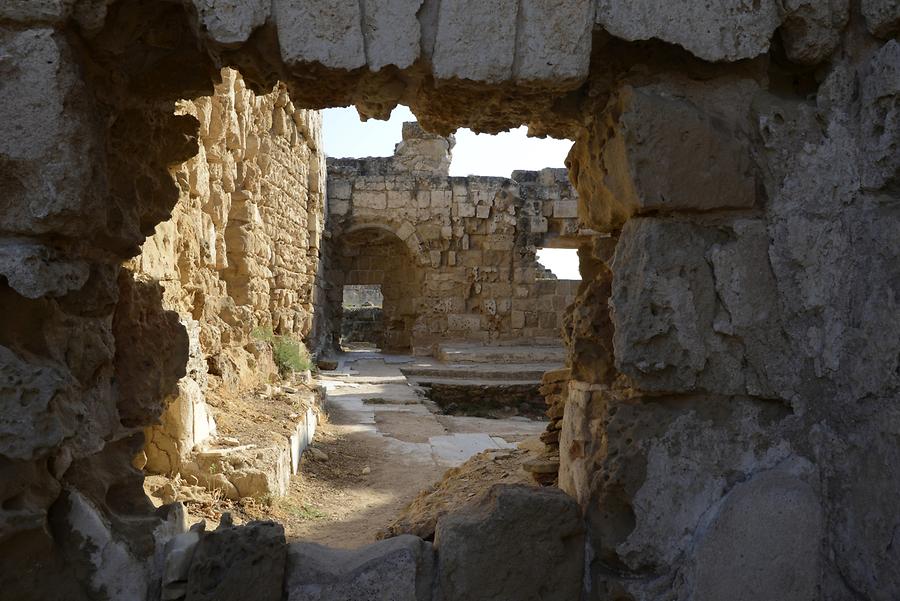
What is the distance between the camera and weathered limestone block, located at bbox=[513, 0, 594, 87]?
1878 millimetres

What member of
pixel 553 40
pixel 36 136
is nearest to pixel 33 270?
pixel 36 136

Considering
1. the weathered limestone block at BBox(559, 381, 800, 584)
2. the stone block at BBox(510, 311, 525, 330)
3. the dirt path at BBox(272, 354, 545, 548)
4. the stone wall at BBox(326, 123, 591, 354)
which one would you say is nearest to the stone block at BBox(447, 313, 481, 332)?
the stone wall at BBox(326, 123, 591, 354)

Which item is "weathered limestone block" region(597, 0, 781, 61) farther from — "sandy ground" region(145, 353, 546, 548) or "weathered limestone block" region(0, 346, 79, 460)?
"sandy ground" region(145, 353, 546, 548)

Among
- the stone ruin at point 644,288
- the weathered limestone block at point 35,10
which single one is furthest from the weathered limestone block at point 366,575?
the weathered limestone block at point 35,10

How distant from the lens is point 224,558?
6.34ft

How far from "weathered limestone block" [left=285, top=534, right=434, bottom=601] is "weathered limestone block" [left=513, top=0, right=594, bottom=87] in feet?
5.02

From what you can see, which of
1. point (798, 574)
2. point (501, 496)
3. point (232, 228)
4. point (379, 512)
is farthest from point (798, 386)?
point (232, 228)

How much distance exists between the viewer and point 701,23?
1896mm

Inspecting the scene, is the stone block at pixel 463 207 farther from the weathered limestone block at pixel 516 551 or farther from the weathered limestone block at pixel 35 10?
the weathered limestone block at pixel 35 10

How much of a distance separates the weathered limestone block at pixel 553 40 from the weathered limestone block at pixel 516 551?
1.32m

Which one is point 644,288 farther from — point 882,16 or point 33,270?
point 33,270

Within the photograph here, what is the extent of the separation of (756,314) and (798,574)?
805mm

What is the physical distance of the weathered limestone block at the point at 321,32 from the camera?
1.80 m

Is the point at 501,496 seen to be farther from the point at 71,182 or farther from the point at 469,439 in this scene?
the point at 469,439
